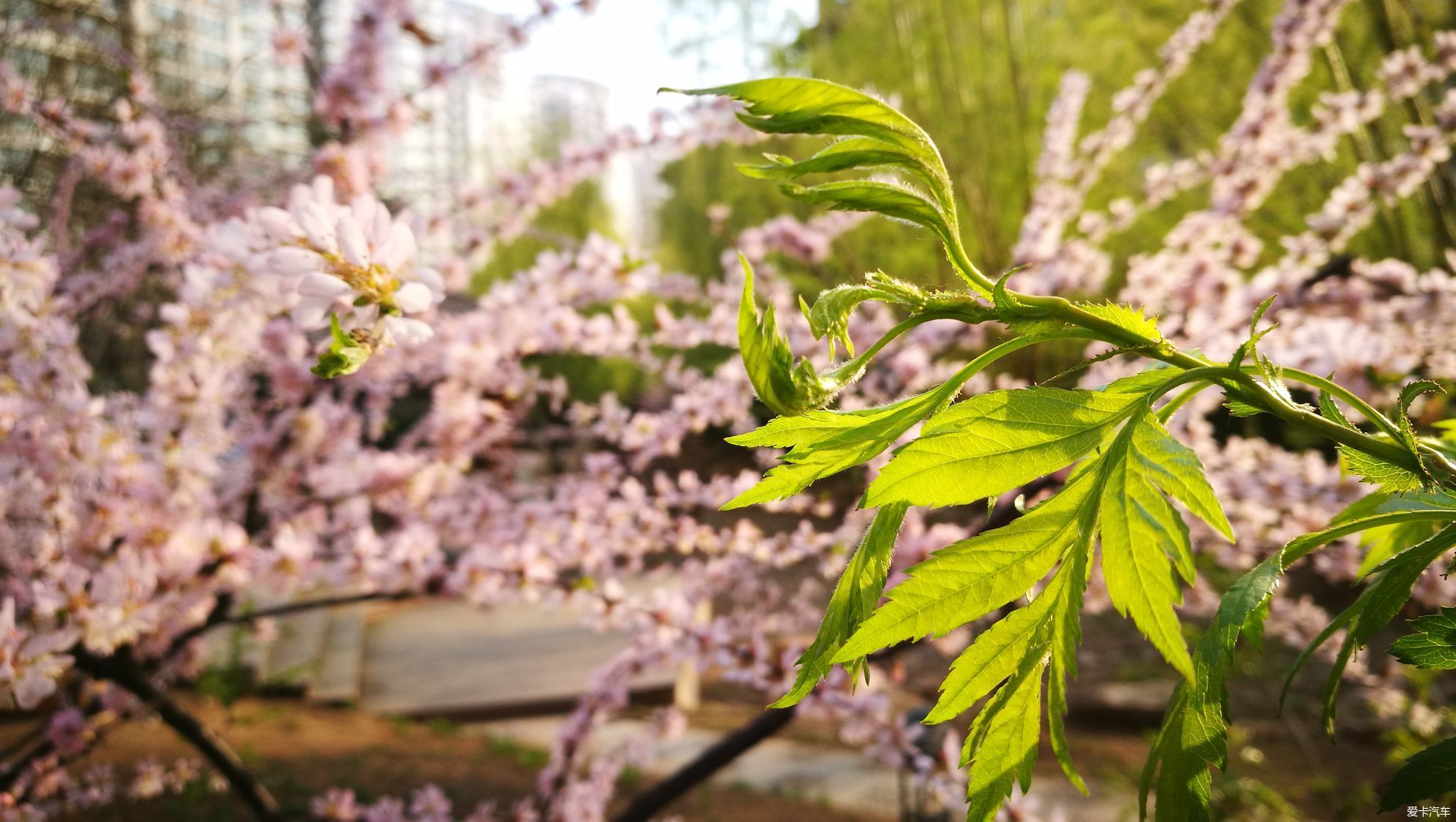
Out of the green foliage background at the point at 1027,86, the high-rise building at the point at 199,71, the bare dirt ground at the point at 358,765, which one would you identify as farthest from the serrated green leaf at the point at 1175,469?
the green foliage background at the point at 1027,86

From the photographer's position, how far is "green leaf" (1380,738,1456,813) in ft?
1.55

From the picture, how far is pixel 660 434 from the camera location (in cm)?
363

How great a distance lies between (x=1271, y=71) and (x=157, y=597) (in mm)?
4850

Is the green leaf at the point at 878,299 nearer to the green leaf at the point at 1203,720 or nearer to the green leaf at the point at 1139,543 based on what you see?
the green leaf at the point at 1139,543

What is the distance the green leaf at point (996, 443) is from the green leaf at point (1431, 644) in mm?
268

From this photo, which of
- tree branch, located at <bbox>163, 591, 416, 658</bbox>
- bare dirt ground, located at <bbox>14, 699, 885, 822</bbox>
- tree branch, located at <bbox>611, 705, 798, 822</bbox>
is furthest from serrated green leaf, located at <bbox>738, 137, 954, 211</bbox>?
bare dirt ground, located at <bbox>14, 699, 885, 822</bbox>

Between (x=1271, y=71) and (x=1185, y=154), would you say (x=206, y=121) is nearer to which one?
(x=1271, y=71)

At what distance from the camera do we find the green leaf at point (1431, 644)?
0.49m

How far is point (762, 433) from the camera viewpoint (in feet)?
1.50

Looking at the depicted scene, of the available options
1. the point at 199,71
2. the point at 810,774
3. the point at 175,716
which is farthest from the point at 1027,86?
the point at 199,71

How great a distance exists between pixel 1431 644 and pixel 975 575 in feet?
1.11

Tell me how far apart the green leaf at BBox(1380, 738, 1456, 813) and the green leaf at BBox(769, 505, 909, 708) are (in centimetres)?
34

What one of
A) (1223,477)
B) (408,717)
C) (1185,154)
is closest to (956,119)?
(1185,154)

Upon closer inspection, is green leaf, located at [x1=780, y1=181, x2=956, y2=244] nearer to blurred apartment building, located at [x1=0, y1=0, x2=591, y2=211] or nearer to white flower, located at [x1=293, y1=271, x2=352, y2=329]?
white flower, located at [x1=293, y1=271, x2=352, y2=329]
